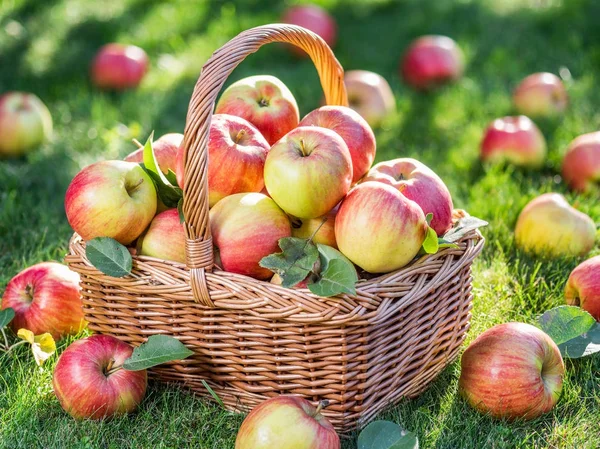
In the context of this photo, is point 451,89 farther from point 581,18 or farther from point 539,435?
point 539,435

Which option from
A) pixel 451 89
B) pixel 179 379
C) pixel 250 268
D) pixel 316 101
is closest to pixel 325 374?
pixel 250 268

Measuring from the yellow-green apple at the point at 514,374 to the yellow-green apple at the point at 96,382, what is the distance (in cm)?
92

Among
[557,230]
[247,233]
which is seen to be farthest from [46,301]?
[557,230]

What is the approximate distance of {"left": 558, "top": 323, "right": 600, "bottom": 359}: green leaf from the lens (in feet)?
7.44

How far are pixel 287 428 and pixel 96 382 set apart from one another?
58 centimetres

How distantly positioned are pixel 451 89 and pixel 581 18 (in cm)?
136

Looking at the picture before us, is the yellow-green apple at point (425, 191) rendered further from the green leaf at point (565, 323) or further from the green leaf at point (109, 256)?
the green leaf at point (109, 256)

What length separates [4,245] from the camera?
3031 millimetres

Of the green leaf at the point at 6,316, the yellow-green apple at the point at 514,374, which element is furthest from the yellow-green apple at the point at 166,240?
the yellow-green apple at the point at 514,374

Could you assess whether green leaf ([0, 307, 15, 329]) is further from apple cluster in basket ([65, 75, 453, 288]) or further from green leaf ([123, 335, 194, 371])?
green leaf ([123, 335, 194, 371])

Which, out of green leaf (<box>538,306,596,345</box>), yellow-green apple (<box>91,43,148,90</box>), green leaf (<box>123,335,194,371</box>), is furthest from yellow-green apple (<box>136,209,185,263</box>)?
yellow-green apple (<box>91,43,148,90</box>)

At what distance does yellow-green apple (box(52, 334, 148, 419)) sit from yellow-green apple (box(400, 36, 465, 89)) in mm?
2872

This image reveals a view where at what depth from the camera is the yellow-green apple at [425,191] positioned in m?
2.11

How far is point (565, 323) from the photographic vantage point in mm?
2305
